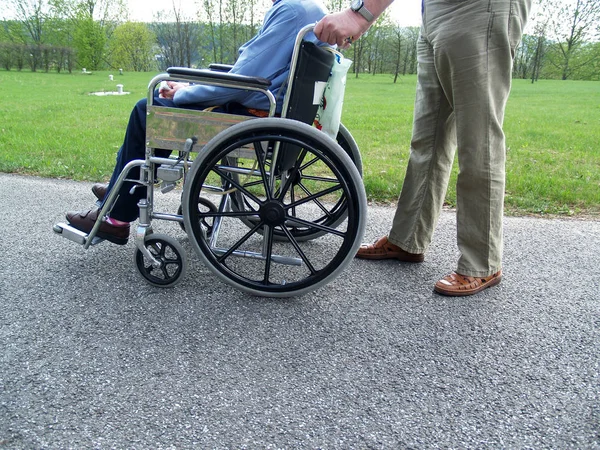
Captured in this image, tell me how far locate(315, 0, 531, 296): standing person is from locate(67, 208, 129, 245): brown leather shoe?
1.38 m

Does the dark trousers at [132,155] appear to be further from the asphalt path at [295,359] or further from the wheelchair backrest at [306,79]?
the wheelchair backrest at [306,79]

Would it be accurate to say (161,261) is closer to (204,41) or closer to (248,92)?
(248,92)

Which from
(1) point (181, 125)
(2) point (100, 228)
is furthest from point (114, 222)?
(1) point (181, 125)

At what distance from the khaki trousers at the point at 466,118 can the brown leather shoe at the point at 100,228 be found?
1.53 meters

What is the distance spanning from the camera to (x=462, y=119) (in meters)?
2.23

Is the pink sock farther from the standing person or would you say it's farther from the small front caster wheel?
the standing person

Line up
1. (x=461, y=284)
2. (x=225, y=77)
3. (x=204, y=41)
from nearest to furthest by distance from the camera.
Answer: (x=225, y=77) → (x=461, y=284) → (x=204, y=41)

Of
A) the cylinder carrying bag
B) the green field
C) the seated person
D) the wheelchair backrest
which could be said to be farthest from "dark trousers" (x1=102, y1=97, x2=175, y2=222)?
the green field

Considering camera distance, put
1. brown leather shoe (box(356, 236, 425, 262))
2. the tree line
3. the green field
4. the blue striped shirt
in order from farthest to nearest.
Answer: the tree line → the green field → brown leather shoe (box(356, 236, 425, 262)) → the blue striped shirt

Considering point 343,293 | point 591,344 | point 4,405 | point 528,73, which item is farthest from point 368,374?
point 528,73

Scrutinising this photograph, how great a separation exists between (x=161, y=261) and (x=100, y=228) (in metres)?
0.42

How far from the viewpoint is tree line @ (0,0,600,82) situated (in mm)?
34125

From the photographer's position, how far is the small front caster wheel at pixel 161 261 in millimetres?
2223

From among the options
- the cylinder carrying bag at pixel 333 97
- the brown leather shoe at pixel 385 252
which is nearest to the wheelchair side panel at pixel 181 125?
the cylinder carrying bag at pixel 333 97
